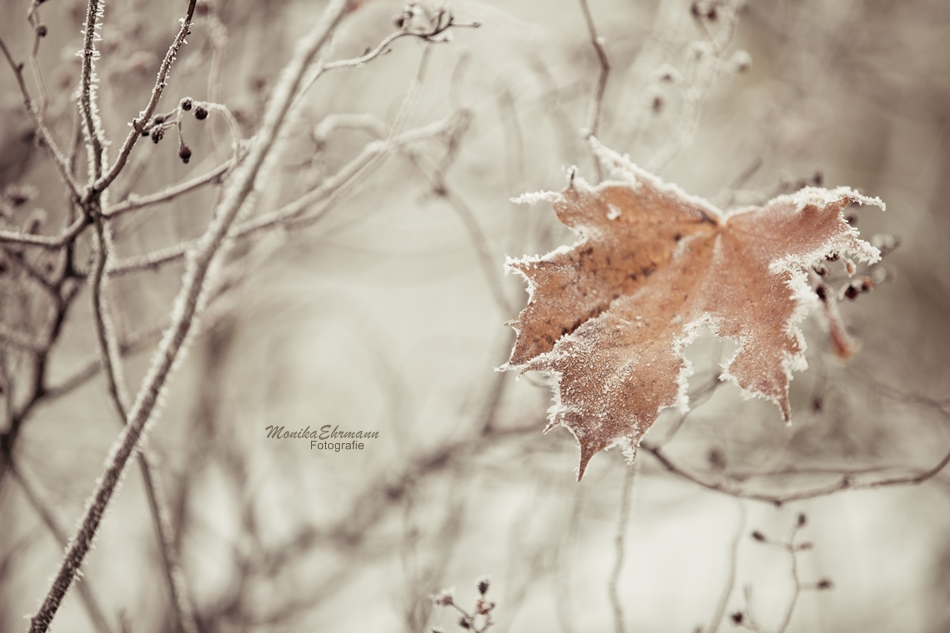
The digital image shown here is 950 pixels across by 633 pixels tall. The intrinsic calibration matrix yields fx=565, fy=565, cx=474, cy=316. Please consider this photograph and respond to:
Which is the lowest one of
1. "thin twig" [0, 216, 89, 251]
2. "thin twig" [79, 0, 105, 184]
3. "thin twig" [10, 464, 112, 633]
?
"thin twig" [10, 464, 112, 633]

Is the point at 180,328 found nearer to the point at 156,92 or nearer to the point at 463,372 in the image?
the point at 156,92

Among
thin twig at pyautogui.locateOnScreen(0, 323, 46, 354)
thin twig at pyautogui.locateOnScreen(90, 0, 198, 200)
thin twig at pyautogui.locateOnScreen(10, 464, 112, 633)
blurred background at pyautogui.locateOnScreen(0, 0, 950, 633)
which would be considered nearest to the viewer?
thin twig at pyautogui.locateOnScreen(90, 0, 198, 200)

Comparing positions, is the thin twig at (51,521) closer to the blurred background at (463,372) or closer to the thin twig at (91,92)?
the blurred background at (463,372)

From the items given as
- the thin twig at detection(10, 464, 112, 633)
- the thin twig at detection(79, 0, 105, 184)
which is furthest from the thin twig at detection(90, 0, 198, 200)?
the thin twig at detection(10, 464, 112, 633)

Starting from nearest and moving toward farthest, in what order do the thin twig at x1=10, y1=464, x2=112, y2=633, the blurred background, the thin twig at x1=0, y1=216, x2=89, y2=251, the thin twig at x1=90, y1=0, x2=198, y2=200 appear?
the thin twig at x1=90, y1=0, x2=198, y2=200, the thin twig at x1=0, y1=216, x2=89, y2=251, the thin twig at x1=10, y1=464, x2=112, y2=633, the blurred background

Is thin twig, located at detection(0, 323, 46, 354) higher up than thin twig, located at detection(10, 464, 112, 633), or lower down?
higher up

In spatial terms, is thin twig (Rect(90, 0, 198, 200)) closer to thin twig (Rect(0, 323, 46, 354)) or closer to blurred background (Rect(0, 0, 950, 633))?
blurred background (Rect(0, 0, 950, 633))
